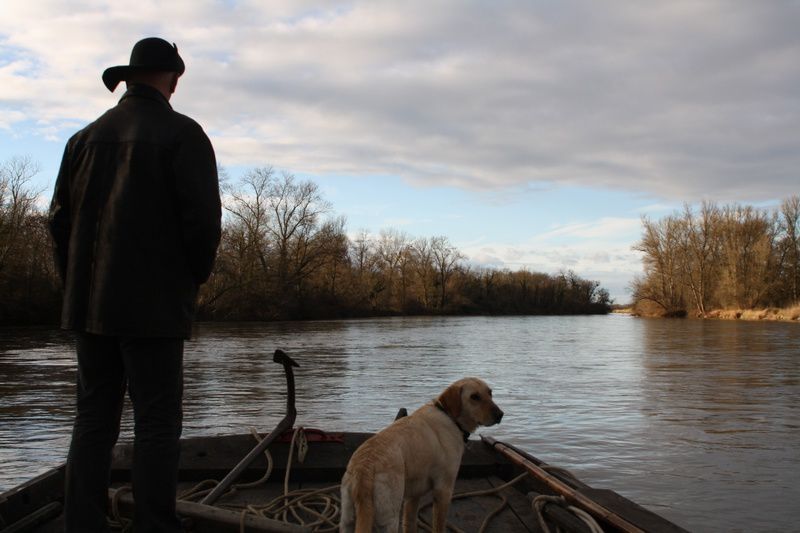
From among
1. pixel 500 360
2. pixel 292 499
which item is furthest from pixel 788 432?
pixel 500 360

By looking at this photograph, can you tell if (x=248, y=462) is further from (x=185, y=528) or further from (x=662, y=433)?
→ (x=662, y=433)

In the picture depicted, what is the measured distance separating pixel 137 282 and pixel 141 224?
269 millimetres

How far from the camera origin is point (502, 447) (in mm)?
5480

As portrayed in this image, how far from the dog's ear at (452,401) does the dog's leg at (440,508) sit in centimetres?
51

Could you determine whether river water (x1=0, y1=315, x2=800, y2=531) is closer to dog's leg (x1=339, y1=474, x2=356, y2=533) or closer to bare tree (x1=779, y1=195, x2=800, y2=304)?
dog's leg (x1=339, y1=474, x2=356, y2=533)

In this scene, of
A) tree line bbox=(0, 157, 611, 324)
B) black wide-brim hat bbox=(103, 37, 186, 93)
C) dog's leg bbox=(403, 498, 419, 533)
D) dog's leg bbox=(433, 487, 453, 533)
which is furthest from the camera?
tree line bbox=(0, 157, 611, 324)

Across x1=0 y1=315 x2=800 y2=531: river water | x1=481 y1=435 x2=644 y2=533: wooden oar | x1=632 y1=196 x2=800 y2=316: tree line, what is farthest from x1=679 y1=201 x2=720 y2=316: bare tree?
x1=481 y1=435 x2=644 y2=533: wooden oar

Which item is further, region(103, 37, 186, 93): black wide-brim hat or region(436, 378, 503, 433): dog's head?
region(436, 378, 503, 433): dog's head

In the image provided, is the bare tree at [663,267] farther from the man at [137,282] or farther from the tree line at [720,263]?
the man at [137,282]

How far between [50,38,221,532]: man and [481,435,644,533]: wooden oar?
223cm

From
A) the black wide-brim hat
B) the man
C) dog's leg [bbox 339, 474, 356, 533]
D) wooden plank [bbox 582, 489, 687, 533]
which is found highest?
the black wide-brim hat

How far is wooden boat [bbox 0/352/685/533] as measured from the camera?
369 cm

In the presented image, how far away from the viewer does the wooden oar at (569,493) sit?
3.60 m

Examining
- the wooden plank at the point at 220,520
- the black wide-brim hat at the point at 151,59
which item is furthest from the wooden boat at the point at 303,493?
the black wide-brim hat at the point at 151,59
